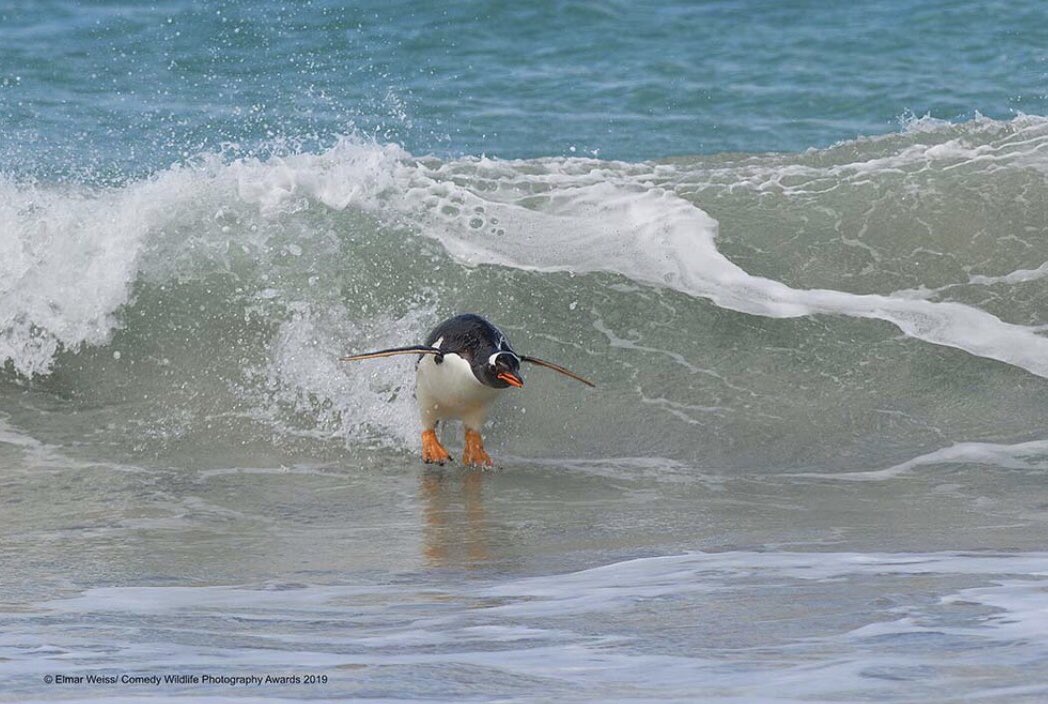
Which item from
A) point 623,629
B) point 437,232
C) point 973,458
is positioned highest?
point 437,232

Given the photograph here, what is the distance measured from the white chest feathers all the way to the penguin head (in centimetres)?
5

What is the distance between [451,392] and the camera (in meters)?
7.70

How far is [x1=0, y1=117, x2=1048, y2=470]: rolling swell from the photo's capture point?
863 cm

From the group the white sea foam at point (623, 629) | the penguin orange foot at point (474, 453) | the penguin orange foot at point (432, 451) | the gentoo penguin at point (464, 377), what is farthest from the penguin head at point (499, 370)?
the white sea foam at point (623, 629)

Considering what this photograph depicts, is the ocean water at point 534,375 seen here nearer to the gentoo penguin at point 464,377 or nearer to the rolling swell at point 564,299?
the rolling swell at point 564,299

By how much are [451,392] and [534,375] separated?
1.46 m

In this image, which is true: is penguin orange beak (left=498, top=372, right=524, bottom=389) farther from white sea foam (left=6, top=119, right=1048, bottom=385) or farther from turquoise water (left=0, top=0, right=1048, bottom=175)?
turquoise water (left=0, top=0, right=1048, bottom=175)

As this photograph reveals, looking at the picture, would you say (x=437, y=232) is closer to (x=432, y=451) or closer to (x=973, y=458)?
(x=432, y=451)

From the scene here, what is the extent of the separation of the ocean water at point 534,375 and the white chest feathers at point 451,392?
28 cm

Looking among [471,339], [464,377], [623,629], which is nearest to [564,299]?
[471,339]

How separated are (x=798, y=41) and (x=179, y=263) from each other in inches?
367

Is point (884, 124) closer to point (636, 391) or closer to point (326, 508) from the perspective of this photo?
point (636, 391)

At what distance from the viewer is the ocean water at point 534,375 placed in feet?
14.6

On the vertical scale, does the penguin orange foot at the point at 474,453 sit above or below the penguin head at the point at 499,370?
below
